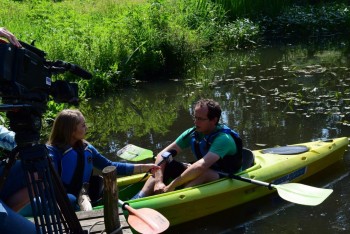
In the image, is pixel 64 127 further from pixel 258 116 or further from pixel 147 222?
pixel 258 116

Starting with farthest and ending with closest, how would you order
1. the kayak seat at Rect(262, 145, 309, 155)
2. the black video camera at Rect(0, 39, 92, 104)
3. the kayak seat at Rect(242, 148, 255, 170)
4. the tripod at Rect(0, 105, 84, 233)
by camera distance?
the kayak seat at Rect(262, 145, 309, 155) < the kayak seat at Rect(242, 148, 255, 170) < the tripod at Rect(0, 105, 84, 233) < the black video camera at Rect(0, 39, 92, 104)

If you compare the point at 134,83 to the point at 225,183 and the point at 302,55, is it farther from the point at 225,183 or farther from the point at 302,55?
the point at 225,183

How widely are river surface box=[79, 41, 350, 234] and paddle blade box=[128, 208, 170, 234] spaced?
1045mm

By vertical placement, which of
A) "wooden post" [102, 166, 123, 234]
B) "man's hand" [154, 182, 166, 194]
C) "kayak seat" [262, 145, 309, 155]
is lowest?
"man's hand" [154, 182, 166, 194]

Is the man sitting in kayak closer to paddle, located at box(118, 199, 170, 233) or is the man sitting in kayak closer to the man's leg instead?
the man's leg

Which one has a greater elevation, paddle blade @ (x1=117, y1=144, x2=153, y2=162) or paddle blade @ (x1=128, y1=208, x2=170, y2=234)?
paddle blade @ (x1=117, y1=144, x2=153, y2=162)

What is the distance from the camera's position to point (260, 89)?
8773 mm

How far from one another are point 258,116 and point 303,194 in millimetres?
3135

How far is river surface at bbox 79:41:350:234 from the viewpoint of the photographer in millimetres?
4523

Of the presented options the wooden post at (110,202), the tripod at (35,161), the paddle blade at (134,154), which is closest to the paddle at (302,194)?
the paddle blade at (134,154)

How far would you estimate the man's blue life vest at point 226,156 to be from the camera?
447cm

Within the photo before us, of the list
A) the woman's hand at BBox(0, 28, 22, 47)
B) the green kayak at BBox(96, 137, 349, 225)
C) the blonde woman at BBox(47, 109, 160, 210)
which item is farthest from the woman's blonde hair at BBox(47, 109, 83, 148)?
the woman's hand at BBox(0, 28, 22, 47)

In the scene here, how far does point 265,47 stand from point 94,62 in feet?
18.7

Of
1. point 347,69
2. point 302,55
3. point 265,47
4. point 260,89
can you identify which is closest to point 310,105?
point 260,89
